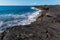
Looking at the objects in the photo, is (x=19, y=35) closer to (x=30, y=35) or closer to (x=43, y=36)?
(x=30, y=35)

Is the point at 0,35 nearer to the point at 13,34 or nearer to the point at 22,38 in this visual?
the point at 13,34

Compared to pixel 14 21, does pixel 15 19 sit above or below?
below

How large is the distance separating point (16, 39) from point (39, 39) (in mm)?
1119

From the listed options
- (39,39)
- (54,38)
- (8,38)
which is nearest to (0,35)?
(8,38)


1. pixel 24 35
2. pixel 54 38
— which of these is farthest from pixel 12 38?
pixel 54 38

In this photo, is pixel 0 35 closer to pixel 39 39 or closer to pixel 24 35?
pixel 24 35

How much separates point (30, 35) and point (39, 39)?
1.77 ft

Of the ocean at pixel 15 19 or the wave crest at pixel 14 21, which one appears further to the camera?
the ocean at pixel 15 19

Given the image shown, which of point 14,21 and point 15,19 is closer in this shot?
point 14,21

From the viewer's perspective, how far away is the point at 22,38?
6.05m

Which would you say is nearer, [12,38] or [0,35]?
[12,38]

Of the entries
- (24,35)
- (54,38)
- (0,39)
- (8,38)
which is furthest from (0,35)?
(54,38)

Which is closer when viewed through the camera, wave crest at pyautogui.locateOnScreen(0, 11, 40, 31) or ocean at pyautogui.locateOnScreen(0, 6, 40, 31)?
wave crest at pyautogui.locateOnScreen(0, 11, 40, 31)

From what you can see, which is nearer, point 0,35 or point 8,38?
point 8,38
